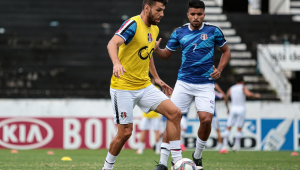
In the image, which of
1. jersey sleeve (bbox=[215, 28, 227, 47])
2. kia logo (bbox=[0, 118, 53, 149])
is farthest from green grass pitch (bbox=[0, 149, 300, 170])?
kia logo (bbox=[0, 118, 53, 149])

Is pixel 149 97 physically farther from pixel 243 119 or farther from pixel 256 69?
pixel 256 69

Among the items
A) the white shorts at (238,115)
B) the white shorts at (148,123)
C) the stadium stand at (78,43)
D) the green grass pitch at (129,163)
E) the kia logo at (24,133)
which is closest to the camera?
the green grass pitch at (129,163)

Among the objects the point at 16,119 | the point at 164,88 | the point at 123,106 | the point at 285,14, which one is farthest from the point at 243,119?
the point at 285,14

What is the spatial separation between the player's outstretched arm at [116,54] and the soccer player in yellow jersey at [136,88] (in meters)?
0.22

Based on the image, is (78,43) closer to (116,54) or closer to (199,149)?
(199,149)

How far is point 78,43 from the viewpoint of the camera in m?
19.1

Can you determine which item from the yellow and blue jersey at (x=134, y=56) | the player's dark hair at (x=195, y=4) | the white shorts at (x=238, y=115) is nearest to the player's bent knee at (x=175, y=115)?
the yellow and blue jersey at (x=134, y=56)

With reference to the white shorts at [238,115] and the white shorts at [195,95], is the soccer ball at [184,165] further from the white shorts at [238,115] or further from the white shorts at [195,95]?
the white shorts at [238,115]

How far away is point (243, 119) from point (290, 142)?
2.20 meters

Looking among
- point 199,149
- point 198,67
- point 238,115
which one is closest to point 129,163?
point 199,149

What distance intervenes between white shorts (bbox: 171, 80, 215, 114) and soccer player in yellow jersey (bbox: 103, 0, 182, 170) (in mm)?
912

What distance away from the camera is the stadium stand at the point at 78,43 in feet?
56.4

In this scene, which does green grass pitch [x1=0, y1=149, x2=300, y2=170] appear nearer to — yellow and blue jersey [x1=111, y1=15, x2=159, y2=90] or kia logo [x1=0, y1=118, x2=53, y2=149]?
yellow and blue jersey [x1=111, y1=15, x2=159, y2=90]

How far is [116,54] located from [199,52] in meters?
1.92
